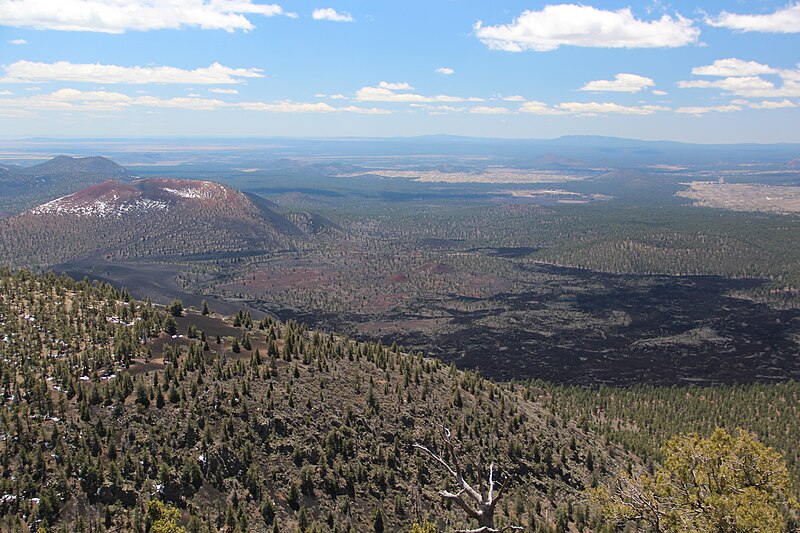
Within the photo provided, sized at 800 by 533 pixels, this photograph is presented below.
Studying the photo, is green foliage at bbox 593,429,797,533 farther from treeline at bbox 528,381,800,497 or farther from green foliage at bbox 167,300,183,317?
green foliage at bbox 167,300,183,317

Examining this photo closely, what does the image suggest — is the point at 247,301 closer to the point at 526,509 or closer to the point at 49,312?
the point at 49,312

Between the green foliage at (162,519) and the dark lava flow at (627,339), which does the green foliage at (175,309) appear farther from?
the dark lava flow at (627,339)

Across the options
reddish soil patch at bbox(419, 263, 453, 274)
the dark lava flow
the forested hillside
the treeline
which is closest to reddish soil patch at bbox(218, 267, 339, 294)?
the dark lava flow

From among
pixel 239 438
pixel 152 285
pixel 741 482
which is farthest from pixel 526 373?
pixel 152 285

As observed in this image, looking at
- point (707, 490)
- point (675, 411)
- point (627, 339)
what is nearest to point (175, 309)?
point (707, 490)

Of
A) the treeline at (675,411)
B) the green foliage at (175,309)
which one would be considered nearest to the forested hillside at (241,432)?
the green foliage at (175,309)

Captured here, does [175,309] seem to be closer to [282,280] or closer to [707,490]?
[707,490]

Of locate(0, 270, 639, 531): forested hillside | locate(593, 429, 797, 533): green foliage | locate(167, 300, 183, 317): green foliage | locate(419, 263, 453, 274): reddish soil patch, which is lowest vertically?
locate(419, 263, 453, 274): reddish soil patch

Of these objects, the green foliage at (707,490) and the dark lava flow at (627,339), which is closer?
the green foliage at (707,490)
